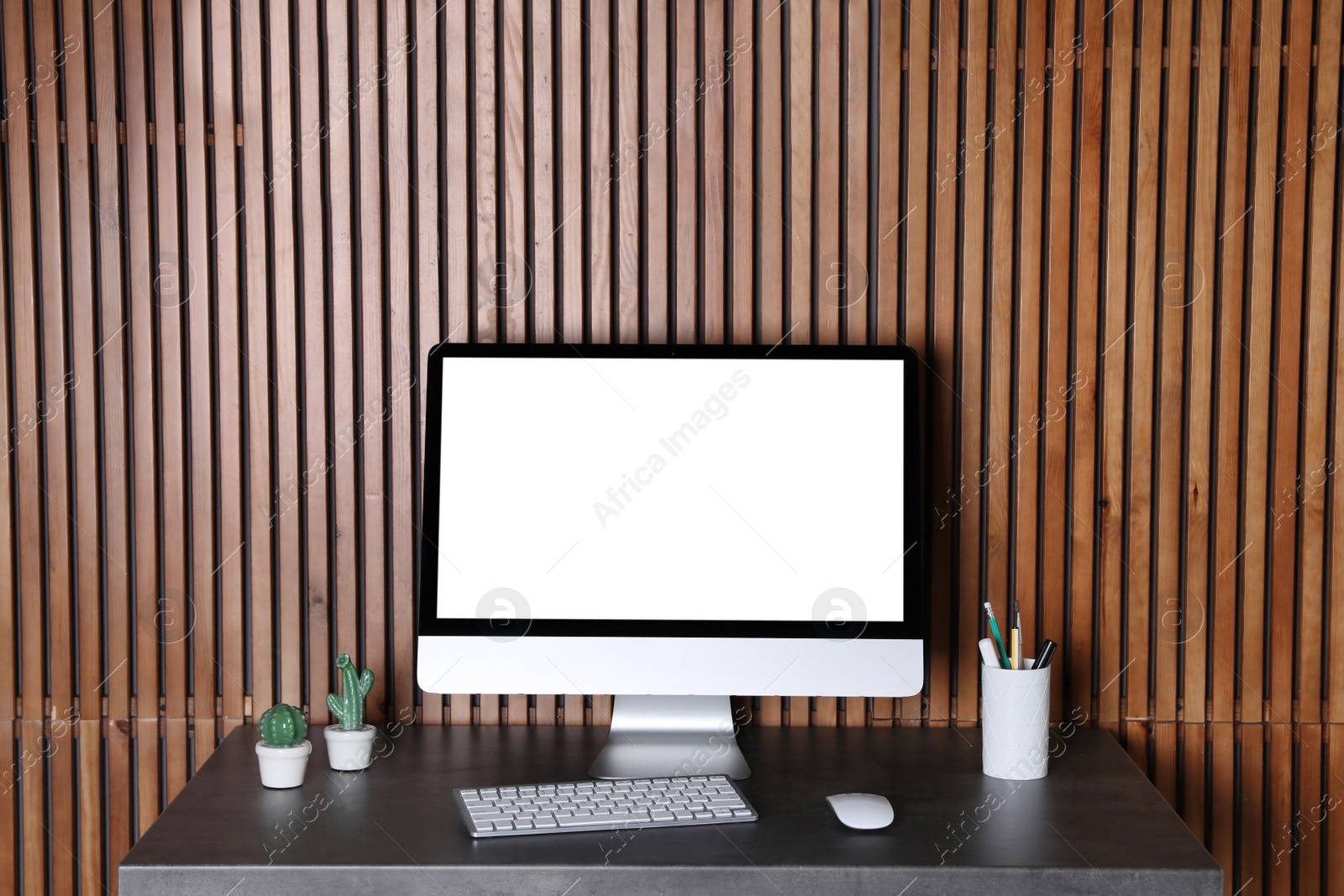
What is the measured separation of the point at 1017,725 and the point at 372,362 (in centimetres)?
128

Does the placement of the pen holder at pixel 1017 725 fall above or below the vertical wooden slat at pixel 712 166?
below

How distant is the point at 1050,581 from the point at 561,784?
1.02 metres

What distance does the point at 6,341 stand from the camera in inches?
78.7

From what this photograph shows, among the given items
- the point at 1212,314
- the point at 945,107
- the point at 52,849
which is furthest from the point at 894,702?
the point at 52,849

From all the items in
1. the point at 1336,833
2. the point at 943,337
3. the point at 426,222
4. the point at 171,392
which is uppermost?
the point at 426,222

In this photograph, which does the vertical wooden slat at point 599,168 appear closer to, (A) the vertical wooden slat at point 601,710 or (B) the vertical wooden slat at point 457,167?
(B) the vertical wooden slat at point 457,167

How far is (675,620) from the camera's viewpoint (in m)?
1.76

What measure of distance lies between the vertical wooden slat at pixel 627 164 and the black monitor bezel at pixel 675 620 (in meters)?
0.24

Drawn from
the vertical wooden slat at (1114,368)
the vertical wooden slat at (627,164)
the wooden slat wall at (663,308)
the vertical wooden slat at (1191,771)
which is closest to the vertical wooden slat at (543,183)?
the wooden slat wall at (663,308)

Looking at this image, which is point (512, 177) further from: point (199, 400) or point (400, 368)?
point (199, 400)

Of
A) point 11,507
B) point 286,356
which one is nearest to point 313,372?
point 286,356

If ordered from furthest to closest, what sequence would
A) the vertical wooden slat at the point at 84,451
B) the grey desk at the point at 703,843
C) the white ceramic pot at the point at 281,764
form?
the vertical wooden slat at the point at 84,451 → the white ceramic pot at the point at 281,764 → the grey desk at the point at 703,843

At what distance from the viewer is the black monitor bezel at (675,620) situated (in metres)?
1.75

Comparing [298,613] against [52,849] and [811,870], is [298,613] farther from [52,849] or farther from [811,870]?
[811,870]
